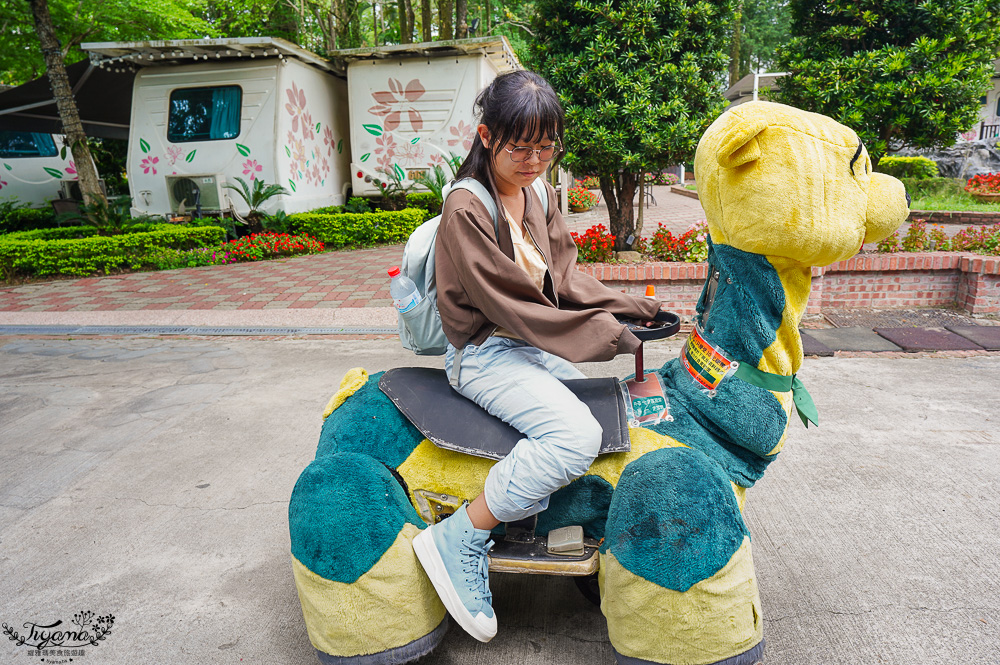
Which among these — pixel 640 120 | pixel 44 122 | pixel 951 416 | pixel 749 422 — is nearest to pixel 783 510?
pixel 749 422

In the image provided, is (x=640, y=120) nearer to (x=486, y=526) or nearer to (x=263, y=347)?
(x=263, y=347)

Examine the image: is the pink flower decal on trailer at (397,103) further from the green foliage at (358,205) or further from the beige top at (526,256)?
the beige top at (526,256)

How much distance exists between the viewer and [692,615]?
1.71 m

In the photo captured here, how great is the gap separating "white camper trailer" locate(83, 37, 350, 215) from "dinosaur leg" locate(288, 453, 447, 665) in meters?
10.3

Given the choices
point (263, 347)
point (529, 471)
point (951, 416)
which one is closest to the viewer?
point (529, 471)

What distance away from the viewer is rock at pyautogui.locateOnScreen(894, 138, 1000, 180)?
17297mm

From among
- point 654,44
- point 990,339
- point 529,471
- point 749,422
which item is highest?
point 654,44

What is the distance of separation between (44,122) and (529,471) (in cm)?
1626

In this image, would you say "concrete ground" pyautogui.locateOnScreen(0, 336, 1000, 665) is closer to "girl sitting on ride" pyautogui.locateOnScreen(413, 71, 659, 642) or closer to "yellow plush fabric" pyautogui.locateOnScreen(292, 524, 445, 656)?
"yellow plush fabric" pyautogui.locateOnScreen(292, 524, 445, 656)

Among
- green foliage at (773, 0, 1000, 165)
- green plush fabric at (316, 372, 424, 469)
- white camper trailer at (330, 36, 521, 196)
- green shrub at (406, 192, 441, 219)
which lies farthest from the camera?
green shrub at (406, 192, 441, 219)

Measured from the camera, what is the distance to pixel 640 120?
19.3 feet

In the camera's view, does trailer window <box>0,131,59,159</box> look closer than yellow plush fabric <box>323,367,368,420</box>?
No

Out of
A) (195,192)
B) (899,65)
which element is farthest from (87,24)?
(899,65)

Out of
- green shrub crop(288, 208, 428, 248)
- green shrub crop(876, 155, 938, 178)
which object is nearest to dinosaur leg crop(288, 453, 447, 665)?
green shrub crop(288, 208, 428, 248)
